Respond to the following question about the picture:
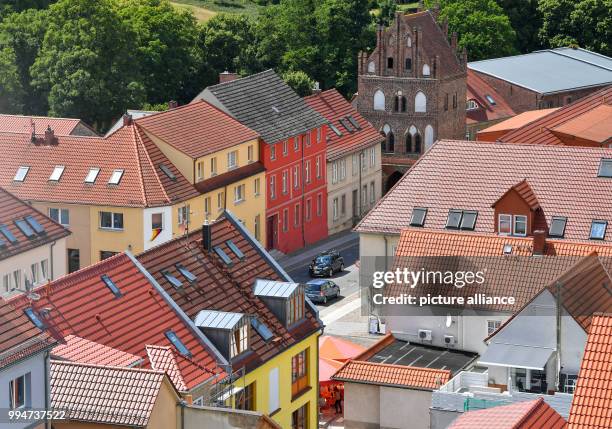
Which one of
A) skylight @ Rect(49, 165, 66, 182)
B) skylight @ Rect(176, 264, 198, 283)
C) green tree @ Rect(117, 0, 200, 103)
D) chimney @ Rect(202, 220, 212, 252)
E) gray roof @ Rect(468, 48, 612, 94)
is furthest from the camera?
gray roof @ Rect(468, 48, 612, 94)

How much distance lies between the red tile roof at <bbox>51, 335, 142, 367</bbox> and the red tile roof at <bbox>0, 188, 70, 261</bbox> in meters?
21.0

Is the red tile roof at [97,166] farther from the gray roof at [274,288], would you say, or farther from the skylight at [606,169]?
the gray roof at [274,288]

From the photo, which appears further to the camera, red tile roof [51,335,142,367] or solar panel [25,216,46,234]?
solar panel [25,216,46,234]

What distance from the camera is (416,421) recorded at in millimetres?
56344

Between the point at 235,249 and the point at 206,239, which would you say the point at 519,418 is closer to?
the point at 206,239

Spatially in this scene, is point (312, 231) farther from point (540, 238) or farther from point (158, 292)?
point (158, 292)

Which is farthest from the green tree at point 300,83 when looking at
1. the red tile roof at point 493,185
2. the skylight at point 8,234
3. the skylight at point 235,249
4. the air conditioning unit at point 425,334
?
the skylight at point 235,249

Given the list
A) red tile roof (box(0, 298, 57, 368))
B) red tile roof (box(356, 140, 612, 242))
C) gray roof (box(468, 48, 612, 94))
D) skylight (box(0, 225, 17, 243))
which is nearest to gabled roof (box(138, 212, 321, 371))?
red tile roof (box(0, 298, 57, 368))

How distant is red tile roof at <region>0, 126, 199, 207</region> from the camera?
79812 millimetres

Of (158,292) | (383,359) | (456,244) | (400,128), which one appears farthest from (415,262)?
(400,128)

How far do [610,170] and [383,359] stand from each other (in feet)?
50.7

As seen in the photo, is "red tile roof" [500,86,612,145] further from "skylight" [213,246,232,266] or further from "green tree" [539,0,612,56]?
"green tree" [539,0,612,56]

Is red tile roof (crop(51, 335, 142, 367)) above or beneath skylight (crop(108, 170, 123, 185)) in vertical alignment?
above

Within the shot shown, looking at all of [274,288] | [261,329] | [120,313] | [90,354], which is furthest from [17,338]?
[274,288]
